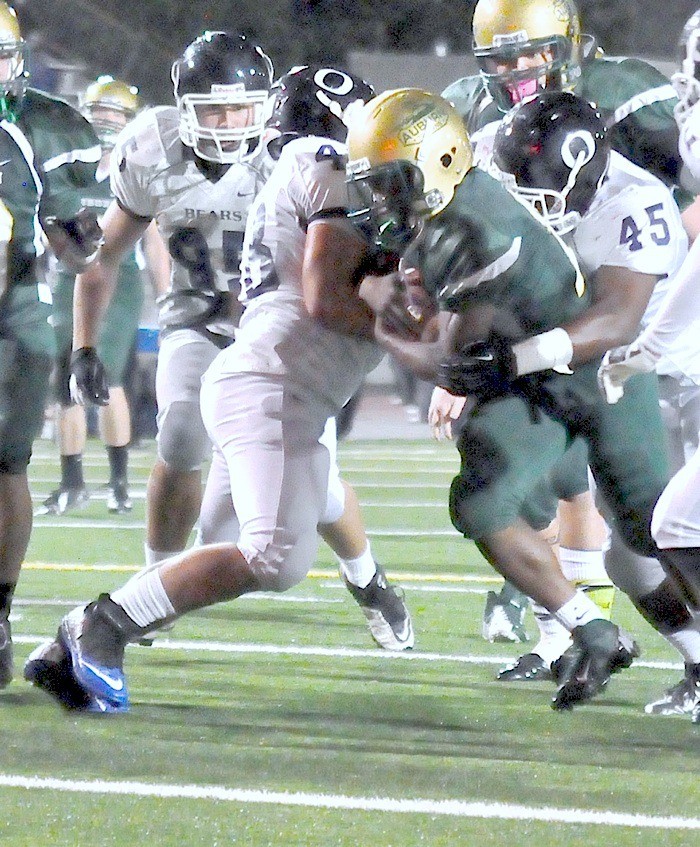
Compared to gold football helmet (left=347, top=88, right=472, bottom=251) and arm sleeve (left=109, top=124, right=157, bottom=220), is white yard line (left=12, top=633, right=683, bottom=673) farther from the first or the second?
gold football helmet (left=347, top=88, right=472, bottom=251)

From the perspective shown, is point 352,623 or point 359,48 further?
point 359,48

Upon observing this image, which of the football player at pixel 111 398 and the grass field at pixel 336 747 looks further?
the football player at pixel 111 398

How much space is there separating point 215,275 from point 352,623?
104 centimetres

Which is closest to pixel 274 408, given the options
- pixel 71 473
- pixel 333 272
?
pixel 333 272

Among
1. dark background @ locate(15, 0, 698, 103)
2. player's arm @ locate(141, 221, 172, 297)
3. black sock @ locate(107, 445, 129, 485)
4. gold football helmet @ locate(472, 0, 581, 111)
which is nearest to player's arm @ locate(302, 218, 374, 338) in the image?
gold football helmet @ locate(472, 0, 581, 111)

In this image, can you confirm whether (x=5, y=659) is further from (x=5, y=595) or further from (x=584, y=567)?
(x=584, y=567)

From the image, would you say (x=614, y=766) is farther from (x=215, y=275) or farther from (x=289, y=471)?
(x=215, y=275)

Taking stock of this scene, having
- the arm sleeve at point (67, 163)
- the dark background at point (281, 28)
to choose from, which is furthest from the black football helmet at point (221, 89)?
the dark background at point (281, 28)

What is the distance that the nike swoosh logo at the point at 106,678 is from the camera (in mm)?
3309

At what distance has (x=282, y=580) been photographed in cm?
320

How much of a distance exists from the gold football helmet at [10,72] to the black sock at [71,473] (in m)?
3.43

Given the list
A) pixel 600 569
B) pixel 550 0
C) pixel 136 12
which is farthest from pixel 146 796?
pixel 136 12

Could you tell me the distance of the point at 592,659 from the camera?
131 inches

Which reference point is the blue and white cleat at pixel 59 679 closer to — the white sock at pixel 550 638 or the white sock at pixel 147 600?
the white sock at pixel 147 600
